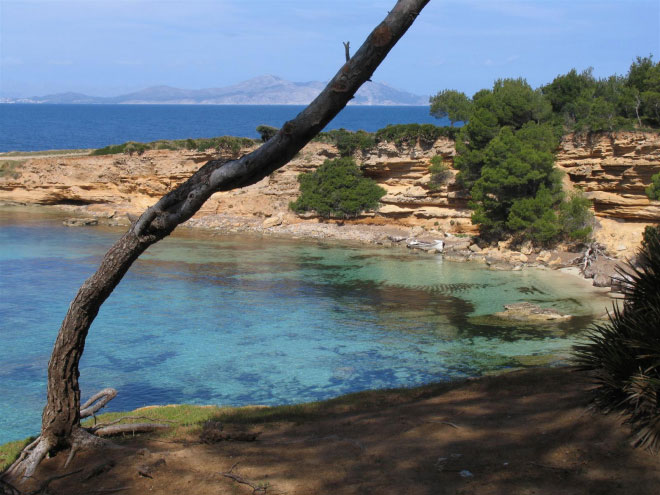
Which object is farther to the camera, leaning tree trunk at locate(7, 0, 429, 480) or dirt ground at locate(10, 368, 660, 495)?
dirt ground at locate(10, 368, 660, 495)

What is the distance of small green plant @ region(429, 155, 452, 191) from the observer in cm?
4106

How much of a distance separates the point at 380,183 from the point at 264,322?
23515 mm

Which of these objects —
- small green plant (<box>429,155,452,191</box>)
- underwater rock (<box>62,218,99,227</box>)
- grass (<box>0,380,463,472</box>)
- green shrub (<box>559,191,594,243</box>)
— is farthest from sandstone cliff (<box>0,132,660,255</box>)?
grass (<box>0,380,463,472</box>)

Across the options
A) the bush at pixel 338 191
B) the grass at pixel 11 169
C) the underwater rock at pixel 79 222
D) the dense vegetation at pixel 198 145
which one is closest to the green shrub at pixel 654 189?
the bush at pixel 338 191

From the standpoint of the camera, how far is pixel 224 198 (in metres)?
48.7

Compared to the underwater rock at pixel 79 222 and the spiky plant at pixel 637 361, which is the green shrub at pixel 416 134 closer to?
the underwater rock at pixel 79 222

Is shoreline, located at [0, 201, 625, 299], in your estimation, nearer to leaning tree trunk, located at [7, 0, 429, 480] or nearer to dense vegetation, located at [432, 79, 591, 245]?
dense vegetation, located at [432, 79, 591, 245]

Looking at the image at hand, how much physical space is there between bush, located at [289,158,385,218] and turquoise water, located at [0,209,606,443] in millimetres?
5937

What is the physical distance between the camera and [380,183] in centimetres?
4541

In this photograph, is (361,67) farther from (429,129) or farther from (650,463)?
(429,129)

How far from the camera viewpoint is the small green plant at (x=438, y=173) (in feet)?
→ 135

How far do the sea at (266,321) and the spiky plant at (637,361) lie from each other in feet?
30.2

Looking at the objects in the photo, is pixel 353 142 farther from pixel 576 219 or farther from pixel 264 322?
pixel 264 322

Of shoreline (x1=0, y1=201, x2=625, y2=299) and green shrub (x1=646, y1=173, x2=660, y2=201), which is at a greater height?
green shrub (x1=646, y1=173, x2=660, y2=201)
